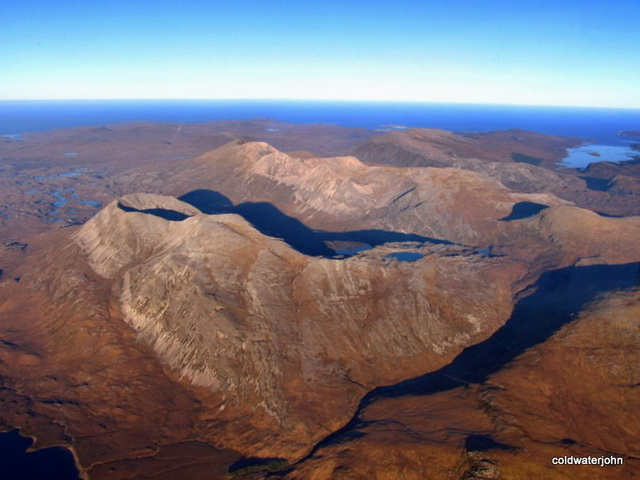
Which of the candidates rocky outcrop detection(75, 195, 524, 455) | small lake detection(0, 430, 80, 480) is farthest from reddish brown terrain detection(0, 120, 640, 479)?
small lake detection(0, 430, 80, 480)

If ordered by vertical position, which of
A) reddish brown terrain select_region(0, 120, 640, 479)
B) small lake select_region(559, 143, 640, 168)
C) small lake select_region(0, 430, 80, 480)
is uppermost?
small lake select_region(559, 143, 640, 168)

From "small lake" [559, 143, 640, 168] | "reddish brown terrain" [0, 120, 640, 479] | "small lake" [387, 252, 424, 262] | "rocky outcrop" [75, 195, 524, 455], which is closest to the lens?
"reddish brown terrain" [0, 120, 640, 479]

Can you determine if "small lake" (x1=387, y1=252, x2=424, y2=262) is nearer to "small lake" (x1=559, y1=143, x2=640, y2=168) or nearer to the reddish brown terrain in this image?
the reddish brown terrain

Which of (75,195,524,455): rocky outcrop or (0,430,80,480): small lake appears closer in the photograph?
(0,430,80,480): small lake

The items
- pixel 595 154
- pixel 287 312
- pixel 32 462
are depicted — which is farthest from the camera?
pixel 595 154

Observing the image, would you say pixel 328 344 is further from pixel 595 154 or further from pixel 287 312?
pixel 595 154

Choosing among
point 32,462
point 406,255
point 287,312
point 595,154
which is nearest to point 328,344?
point 287,312

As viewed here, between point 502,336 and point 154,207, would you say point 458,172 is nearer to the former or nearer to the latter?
point 502,336

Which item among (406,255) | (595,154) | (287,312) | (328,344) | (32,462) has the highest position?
(595,154)
